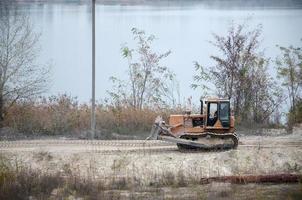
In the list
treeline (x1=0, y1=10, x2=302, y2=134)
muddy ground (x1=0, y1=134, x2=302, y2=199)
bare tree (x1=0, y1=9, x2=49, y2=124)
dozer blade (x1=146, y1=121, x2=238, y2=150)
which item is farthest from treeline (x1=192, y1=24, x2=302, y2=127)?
bare tree (x1=0, y1=9, x2=49, y2=124)

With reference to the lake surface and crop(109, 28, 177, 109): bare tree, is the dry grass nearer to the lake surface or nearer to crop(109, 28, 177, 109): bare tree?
crop(109, 28, 177, 109): bare tree

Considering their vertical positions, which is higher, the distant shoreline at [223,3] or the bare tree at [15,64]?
the distant shoreline at [223,3]

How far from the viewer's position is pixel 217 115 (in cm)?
1571

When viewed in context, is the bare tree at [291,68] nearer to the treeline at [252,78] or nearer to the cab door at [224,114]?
the treeline at [252,78]

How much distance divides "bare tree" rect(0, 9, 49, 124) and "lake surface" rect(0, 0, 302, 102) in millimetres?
4153

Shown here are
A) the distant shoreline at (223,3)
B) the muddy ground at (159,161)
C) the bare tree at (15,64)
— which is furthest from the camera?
A: the distant shoreline at (223,3)

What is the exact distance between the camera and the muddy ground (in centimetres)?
1262

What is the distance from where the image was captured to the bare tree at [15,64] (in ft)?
62.0

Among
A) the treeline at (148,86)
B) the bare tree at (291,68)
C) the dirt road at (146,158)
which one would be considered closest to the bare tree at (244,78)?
the treeline at (148,86)

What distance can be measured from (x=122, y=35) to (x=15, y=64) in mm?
15735

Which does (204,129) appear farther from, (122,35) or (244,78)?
(122,35)

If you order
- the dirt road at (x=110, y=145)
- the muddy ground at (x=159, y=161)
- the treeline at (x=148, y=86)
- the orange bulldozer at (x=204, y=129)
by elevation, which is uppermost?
the treeline at (x=148, y=86)

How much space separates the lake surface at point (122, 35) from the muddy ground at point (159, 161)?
724 cm

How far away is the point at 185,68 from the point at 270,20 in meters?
17.3
